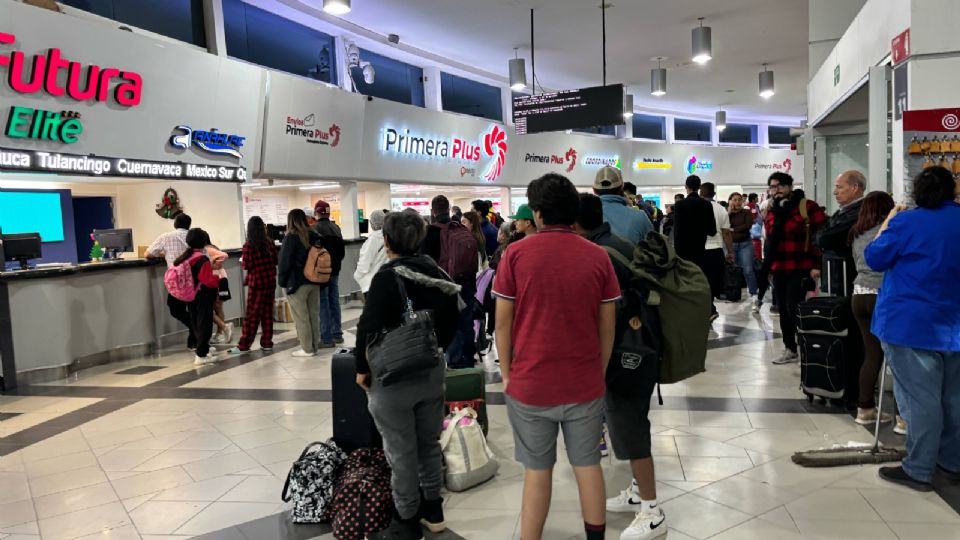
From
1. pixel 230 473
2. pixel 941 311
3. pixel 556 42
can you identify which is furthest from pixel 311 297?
pixel 556 42

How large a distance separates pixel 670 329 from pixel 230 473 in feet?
8.57

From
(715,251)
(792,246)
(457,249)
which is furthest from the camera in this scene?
(715,251)

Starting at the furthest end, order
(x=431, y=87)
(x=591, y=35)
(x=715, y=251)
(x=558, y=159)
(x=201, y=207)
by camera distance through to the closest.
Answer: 1. (x=558, y=159)
2. (x=431, y=87)
3. (x=591, y=35)
4. (x=201, y=207)
5. (x=715, y=251)

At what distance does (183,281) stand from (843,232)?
596cm

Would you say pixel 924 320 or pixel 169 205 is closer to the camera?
pixel 924 320

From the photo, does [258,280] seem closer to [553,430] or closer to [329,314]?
[329,314]

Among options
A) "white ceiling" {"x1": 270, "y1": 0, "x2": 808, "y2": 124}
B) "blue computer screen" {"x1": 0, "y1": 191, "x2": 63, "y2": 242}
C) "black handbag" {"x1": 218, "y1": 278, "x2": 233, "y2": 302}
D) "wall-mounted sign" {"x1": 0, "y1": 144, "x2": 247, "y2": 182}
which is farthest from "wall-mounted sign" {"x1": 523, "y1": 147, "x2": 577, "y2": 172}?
"blue computer screen" {"x1": 0, "y1": 191, "x2": 63, "y2": 242}

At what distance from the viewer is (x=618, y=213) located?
3.57 m

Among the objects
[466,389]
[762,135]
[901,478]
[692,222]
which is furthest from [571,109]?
[762,135]

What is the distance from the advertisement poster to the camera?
4.02m

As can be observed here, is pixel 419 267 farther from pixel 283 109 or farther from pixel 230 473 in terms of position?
pixel 283 109

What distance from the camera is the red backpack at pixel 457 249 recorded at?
5473mm

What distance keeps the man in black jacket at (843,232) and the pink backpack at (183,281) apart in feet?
18.6

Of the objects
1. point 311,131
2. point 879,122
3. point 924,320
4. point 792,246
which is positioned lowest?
point 924,320
